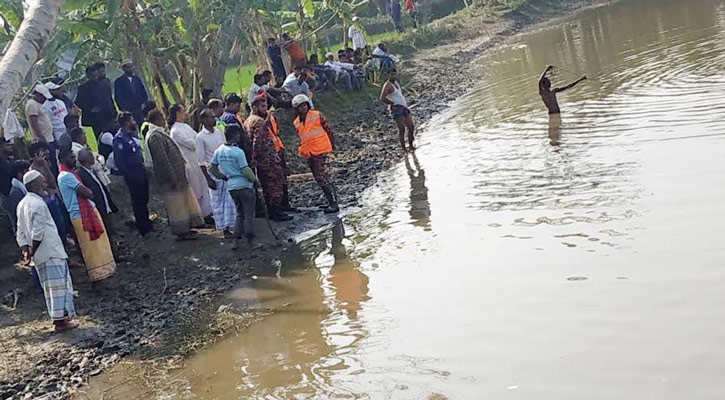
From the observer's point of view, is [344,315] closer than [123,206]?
Yes

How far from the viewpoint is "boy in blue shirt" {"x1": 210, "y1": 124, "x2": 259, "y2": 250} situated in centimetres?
940

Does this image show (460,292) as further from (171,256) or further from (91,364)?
(171,256)

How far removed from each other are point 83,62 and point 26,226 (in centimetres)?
773

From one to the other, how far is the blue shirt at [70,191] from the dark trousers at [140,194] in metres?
1.40

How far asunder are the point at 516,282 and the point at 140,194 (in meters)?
5.20

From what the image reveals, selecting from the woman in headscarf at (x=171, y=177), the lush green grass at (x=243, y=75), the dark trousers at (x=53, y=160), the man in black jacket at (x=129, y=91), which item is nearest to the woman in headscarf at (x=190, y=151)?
the woman in headscarf at (x=171, y=177)

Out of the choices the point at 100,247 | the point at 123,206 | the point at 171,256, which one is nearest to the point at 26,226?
the point at 100,247

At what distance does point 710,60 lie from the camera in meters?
16.0

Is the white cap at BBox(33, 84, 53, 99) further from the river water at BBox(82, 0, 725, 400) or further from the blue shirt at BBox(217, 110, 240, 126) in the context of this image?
the river water at BBox(82, 0, 725, 400)

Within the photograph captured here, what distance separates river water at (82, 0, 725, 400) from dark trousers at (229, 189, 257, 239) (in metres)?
0.70

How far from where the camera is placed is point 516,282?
6844 mm

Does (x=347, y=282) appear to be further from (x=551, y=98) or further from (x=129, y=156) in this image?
(x=551, y=98)

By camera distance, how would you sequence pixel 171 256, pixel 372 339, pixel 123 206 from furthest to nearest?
pixel 123 206 < pixel 171 256 < pixel 372 339

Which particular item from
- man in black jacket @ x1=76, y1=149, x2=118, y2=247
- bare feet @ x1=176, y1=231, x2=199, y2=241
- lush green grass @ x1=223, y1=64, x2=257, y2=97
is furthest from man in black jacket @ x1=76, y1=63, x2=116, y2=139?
lush green grass @ x1=223, y1=64, x2=257, y2=97
